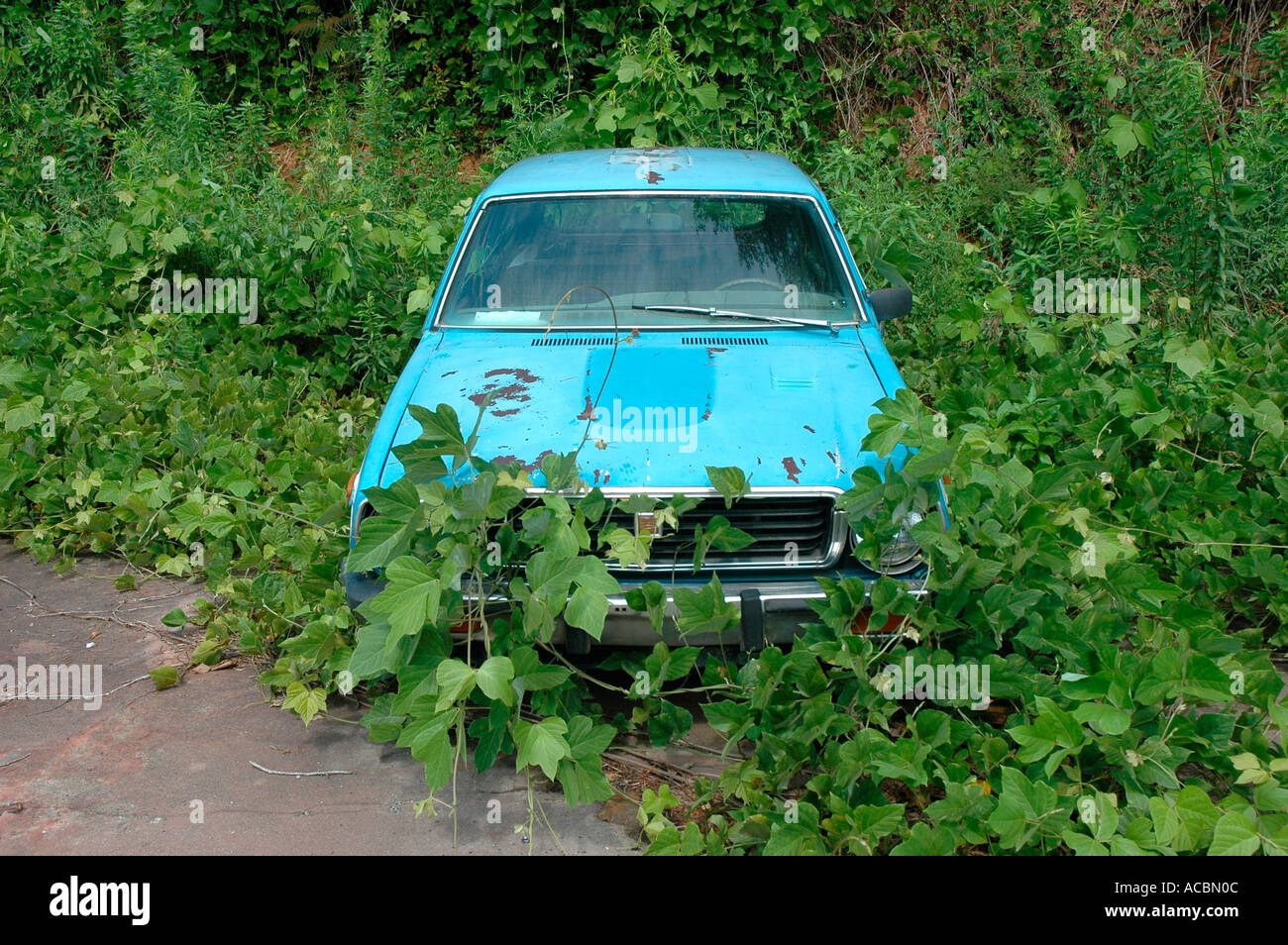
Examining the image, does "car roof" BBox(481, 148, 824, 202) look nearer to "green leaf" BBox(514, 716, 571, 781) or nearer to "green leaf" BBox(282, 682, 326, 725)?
"green leaf" BBox(282, 682, 326, 725)

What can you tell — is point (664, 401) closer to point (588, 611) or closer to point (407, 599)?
point (588, 611)

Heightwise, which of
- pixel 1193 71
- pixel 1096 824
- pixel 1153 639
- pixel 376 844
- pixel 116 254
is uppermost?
pixel 1193 71

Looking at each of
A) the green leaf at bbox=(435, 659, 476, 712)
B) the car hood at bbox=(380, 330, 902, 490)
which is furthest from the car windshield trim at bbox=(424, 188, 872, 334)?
the green leaf at bbox=(435, 659, 476, 712)

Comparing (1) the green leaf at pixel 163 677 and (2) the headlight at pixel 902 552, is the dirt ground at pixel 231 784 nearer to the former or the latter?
(1) the green leaf at pixel 163 677

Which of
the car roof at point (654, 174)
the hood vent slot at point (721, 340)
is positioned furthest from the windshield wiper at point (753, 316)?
the car roof at point (654, 174)

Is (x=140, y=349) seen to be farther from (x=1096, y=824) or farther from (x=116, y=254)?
(x=1096, y=824)

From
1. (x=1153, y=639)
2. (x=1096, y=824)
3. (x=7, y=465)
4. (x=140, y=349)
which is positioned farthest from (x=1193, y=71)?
(x=7, y=465)

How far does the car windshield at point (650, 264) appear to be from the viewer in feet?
13.5

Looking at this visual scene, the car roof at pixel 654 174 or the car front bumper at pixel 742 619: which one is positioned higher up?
the car roof at pixel 654 174

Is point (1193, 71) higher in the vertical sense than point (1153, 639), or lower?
→ higher

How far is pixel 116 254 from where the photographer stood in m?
6.60

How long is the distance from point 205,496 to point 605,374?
215cm

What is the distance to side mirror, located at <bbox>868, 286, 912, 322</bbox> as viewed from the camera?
14.1 ft

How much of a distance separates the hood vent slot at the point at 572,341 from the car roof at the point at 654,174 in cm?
79
